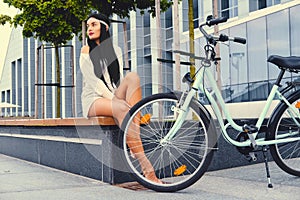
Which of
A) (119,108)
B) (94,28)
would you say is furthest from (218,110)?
(94,28)

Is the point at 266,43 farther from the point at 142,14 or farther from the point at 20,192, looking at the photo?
the point at 20,192

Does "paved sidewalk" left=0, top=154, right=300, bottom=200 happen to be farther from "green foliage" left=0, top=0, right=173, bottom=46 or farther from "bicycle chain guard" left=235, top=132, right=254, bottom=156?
"green foliage" left=0, top=0, right=173, bottom=46

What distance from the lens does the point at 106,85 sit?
4332 mm

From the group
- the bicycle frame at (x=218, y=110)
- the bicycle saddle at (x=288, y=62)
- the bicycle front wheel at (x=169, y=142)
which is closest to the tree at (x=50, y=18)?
the bicycle front wheel at (x=169, y=142)

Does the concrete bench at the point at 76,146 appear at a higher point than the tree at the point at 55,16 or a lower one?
lower

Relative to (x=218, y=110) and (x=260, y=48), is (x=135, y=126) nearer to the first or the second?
(x=218, y=110)

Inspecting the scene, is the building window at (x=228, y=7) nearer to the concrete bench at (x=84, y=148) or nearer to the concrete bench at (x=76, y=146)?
the concrete bench at (x=76, y=146)

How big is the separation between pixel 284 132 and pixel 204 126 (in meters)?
0.71

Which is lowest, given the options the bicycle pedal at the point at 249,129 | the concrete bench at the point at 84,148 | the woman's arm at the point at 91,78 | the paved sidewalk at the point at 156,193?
the paved sidewalk at the point at 156,193

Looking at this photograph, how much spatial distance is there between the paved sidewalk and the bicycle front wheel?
15 cm

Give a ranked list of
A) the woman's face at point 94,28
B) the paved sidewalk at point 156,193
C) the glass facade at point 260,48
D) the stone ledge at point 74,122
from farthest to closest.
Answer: the glass facade at point 260,48 < the woman's face at point 94,28 < the stone ledge at point 74,122 < the paved sidewalk at point 156,193

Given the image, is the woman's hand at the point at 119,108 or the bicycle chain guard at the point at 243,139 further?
the woman's hand at the point at 119,108

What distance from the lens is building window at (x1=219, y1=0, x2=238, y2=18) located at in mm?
19453

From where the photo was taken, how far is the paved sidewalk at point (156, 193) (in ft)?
12.0
